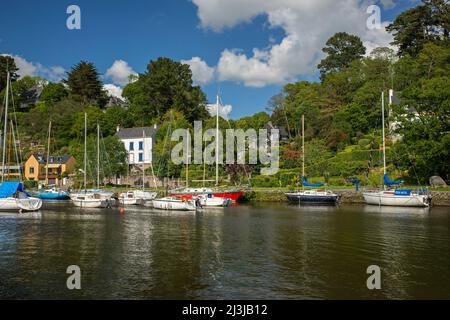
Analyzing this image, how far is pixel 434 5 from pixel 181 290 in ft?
335

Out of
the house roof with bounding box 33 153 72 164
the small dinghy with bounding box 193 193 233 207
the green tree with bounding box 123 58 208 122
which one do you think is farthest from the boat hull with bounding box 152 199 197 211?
the house roof with bounding box 33 153 72 164

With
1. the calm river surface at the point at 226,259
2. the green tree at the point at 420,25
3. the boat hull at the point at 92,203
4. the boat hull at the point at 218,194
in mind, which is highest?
the green tree at the point at 420,25

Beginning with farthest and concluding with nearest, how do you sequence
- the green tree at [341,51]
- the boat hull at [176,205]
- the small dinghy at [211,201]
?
the green tree at [341,51], the small dinghy at [211,201], the boat hull at [176,205]

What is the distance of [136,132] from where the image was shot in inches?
4021

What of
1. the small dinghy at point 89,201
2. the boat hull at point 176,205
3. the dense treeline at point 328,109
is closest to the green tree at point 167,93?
the dense treeline at point 328,109

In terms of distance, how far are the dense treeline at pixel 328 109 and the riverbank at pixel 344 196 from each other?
4.62 metres

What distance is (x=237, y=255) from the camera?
22406 mm

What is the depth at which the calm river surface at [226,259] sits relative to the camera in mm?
15867

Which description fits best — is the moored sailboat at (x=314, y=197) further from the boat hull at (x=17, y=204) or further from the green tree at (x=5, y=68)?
the green tree at (x=5, y=68)

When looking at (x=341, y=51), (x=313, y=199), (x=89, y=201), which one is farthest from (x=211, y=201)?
(x=341, y=51)
